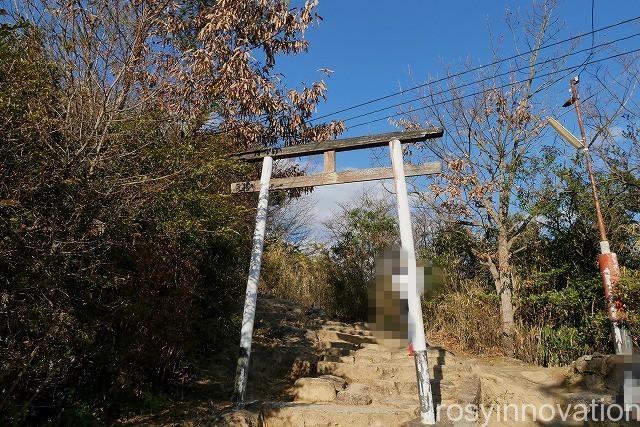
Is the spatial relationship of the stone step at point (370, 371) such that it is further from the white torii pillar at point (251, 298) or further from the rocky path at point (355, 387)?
the white torii pillar at point (251, 298)

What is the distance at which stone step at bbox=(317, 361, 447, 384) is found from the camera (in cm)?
665

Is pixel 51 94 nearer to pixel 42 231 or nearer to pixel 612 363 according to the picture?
pixel 42 231

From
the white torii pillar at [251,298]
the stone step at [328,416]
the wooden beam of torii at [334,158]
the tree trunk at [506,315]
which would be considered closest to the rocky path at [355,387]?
the stone step at [328,416]

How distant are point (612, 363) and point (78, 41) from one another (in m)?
7.75

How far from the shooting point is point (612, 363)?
22.1 ft

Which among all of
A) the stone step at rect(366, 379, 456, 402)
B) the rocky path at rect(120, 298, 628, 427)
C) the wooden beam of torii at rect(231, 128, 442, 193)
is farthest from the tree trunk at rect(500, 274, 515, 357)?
the wooden beam of torii at rect(231, 128, 442, 193)

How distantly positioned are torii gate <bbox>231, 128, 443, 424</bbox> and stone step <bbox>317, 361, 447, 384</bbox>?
143 centimetres

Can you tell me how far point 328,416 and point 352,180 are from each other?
119 inches

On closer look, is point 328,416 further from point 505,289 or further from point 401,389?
point 505,289

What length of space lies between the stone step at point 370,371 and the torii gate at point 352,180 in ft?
4.69

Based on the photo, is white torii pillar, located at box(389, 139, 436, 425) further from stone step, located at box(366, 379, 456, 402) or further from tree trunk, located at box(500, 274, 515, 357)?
tree trunk, located at box(500, 274, 515, 357)

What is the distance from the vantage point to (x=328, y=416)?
5090 millimetres

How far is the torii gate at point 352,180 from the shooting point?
5352 millimetres

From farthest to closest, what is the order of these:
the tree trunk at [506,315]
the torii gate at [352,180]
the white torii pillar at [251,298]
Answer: the tree trunk at [506,315] < the white torii pillar at [251,298] < the torii gate at [352,180]
